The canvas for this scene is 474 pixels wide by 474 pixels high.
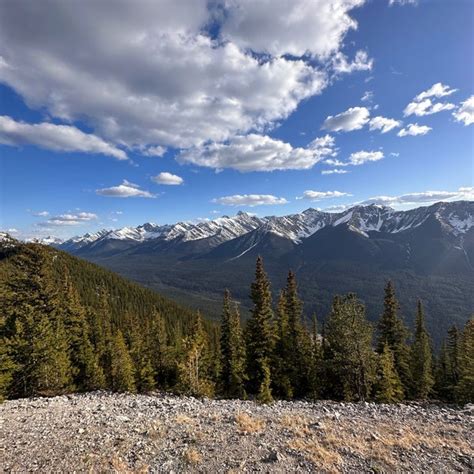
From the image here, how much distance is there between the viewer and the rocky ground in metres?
10.0

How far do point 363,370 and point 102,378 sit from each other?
29258mm

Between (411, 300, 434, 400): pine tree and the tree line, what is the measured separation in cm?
15

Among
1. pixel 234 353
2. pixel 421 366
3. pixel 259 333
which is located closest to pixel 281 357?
pixel 259 333

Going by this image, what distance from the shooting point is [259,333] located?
35.2 metres

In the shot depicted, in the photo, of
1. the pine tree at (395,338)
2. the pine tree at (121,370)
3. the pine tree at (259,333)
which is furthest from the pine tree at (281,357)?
the pine tree at (121,370)

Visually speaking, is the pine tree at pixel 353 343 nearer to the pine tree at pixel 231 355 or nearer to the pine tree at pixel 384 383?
the pine tree at pixel 384 383

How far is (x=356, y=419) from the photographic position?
15633mm

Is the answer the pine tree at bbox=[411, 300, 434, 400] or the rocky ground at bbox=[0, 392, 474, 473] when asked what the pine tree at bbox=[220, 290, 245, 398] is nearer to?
the rocky ground at bbox=[0, 392, 474, 473]

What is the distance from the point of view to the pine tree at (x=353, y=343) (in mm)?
27734

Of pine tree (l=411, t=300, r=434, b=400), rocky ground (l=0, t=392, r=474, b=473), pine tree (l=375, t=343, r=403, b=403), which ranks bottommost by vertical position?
pine tree (l=411, t=300, r=434, b=400)

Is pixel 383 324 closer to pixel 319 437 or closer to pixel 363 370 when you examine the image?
pixel 363 370

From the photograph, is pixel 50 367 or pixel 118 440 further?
pixel 50 367

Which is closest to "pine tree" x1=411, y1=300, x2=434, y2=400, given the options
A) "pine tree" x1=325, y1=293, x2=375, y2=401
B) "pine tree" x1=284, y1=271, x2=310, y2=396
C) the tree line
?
the tree line

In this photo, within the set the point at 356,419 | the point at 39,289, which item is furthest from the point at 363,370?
the point at 39,289
